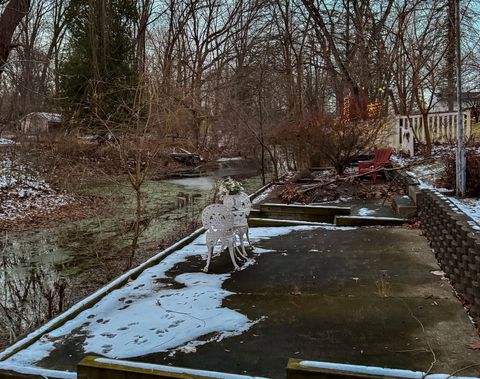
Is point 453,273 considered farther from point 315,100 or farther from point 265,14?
point 265,14

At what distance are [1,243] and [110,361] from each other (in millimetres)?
7371

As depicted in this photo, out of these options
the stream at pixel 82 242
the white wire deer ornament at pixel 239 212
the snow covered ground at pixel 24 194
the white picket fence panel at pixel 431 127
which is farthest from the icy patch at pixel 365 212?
the snow covered ground at pixel 24 194

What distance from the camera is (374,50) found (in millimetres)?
17656

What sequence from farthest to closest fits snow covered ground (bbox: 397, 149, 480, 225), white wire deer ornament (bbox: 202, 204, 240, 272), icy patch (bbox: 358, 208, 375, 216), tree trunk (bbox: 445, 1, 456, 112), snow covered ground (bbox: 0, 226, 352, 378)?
1. tree trunk (bbox: 445, 1, 456, 112)
2. icy patch (bbox: 358, 208, 375, 216)
3. white wire deer ornament (bbox: 202, 204, 240, 272)
4. snow covered ground (bbox: 397, 149, 480, 225)
5. snow covered ground (bbox: 0, 226, 352, 378)

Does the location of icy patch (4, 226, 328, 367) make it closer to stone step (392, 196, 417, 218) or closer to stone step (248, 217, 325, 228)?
stone step (248, 217, 325, 228)

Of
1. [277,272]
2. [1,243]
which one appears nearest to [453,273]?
[277,272]

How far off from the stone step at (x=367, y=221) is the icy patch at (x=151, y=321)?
3.13 metres

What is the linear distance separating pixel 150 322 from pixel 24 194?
1067cm

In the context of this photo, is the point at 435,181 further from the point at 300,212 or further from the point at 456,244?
the point at 456,244

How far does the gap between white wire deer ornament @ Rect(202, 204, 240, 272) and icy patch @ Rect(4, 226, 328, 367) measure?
0.35 meters

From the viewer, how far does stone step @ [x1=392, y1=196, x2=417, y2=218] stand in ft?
24.4

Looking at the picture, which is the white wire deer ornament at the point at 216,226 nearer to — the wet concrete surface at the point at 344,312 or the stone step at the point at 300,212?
the wet concrete surface at the point at 344,312

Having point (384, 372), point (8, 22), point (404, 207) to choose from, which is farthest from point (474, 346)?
point (8, 22)

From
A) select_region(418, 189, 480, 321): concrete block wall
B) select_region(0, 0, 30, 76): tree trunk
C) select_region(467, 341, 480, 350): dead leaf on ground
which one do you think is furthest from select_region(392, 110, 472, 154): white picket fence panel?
select_region(0, 0, 30, 76): tree trunk
